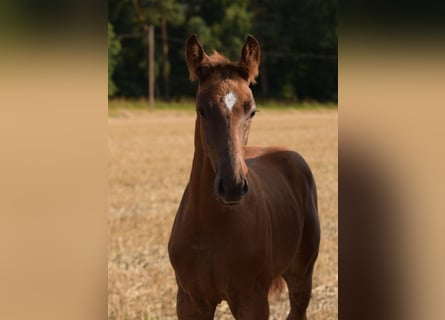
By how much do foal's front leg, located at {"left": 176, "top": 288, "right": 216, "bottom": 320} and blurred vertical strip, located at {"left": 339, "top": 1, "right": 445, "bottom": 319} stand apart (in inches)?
76.1

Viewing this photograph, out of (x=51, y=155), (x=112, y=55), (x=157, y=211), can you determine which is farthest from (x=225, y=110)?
(x=112, y=55)

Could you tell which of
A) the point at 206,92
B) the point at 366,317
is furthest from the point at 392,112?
the point at 206,92

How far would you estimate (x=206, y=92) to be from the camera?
3234 millimetres

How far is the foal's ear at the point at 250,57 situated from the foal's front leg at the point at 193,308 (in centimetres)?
126

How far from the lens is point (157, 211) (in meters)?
9.21

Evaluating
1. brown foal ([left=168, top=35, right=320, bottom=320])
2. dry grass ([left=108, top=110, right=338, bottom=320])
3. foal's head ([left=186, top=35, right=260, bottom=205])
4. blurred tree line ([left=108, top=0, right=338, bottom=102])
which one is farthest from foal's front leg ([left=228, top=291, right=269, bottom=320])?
blurred tree line ([left=108, top=0, right=338, bottom=102])

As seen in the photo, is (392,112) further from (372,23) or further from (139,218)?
(139,218)

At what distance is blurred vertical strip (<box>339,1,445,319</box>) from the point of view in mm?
1524

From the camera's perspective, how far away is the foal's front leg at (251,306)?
3.46 metres

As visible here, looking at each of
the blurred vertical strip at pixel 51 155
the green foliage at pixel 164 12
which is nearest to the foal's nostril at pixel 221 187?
the blurred vertical strip at pixel 51 155

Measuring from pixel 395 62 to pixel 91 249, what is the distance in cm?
94

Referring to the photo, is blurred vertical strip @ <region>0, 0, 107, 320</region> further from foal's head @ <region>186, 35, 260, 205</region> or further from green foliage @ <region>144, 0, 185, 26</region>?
green foliage @ <region>144, 0, 185, 26</region>

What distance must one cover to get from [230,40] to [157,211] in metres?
32.6

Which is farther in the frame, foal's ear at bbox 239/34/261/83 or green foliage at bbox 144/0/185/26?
green foliage at bbox 144/0/185/26
